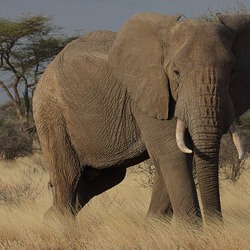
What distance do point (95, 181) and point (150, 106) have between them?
1.75m

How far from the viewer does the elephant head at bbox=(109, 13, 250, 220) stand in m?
6.23

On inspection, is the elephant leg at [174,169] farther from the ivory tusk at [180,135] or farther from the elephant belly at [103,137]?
the elephant belly at [103,137]

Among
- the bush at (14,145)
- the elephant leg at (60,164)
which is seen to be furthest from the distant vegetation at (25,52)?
the elephant leg at (60,164)

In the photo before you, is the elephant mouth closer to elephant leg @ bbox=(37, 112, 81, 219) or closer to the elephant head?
the elephant head

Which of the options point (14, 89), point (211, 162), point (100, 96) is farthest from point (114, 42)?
point (14, 89)

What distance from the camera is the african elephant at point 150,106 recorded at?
20.7ft

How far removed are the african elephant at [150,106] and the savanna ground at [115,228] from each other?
0.26m

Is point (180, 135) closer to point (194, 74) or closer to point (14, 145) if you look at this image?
point (194, 74)

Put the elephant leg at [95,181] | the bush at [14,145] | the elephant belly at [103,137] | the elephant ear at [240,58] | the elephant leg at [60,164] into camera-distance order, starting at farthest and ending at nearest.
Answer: the bush at [14,145] < the elephant leg at [95,181] < the elephant leg at [60,164] < the elephant belly at [103,137] < the elephant ear at [240,58]

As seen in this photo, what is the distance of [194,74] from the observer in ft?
20.7

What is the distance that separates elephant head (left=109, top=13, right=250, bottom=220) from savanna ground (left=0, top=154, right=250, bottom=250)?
0.39m

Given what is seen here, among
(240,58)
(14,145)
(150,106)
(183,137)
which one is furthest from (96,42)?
(14,145)

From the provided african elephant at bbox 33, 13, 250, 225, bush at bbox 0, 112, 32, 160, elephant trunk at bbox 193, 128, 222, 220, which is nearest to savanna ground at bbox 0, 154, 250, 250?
elephant trunk at bbox 193, 128, 222, 220

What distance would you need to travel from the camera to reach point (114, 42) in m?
7.36
